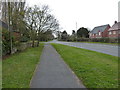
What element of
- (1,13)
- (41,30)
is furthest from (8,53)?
(41,30)

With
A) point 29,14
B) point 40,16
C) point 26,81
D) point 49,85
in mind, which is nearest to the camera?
point 49,85

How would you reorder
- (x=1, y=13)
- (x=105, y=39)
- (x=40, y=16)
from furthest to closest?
1. (x=105, y=39)
2. (x=40, y=16)
3. (x=1, y=13)

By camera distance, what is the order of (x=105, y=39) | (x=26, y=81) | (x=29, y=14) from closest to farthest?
(x=26, y=81) → (x=29, y=14) → (x=105, y=39)

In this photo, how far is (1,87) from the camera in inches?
142

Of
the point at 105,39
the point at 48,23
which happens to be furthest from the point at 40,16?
the point at 105,39

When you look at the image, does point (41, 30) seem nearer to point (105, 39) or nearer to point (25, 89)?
point (25, 89)

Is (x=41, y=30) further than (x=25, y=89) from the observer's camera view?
Yes

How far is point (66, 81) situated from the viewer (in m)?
4.17

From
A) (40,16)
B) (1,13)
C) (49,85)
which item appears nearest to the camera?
(49,85)

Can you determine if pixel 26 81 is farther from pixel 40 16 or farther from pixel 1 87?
pixel 40 16

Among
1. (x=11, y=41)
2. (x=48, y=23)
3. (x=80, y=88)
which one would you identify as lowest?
(x=80, y=88)

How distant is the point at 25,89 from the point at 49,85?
0.80 meters

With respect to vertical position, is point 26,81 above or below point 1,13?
below

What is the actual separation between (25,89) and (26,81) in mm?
703
